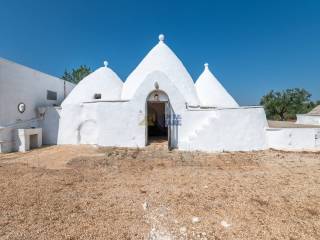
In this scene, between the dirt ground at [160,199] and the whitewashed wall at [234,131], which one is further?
the whitewashed wall at [234,131]

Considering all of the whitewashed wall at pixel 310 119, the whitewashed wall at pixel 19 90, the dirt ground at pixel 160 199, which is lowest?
the dirt ground at pixel 160 199

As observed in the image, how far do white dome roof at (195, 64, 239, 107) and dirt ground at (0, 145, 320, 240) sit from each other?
5692 millimetres

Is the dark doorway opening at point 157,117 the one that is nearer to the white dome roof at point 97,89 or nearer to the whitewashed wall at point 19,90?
the white dome roof at point 97,89

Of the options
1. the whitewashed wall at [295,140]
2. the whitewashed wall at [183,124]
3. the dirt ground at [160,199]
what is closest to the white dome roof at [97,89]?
the whitewashed wall at [183,124]

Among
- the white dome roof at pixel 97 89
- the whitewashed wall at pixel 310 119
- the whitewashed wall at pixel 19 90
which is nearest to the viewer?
the whitewashed wall at pixel 19 90

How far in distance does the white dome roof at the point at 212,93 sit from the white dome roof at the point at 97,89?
5898mm

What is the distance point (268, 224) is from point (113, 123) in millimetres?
7952

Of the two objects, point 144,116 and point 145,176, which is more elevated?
point 144,116

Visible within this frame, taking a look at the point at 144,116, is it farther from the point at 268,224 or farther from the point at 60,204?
the point at 268,224

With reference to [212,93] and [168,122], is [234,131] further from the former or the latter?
[212,93]

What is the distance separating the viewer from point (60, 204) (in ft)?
12.4

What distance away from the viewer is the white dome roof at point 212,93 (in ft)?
40.5

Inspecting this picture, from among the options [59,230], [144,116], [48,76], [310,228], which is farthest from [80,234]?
[48,76]

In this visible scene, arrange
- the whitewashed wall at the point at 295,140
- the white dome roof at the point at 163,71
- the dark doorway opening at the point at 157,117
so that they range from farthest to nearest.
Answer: the dark doorway opening at the point at 157,117 < the white dome roof at the point at 163,71 < the whitewashed wall at the point at 295,140
